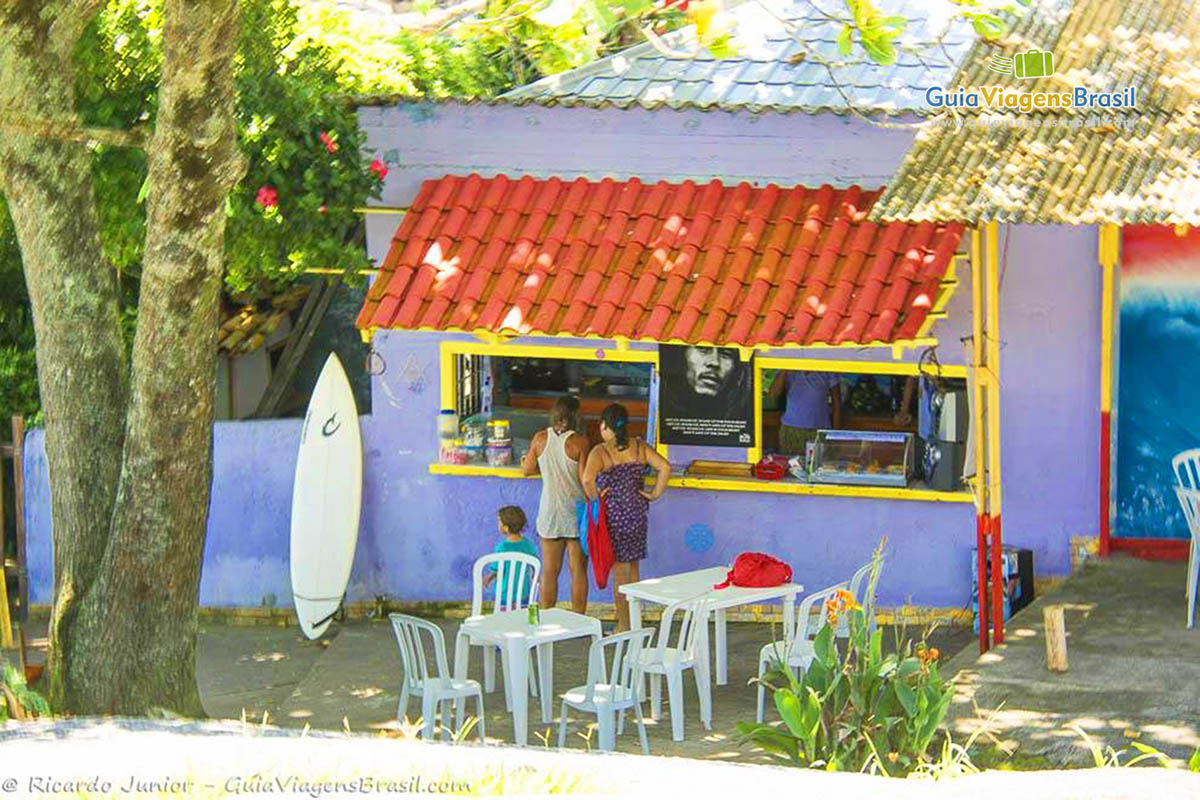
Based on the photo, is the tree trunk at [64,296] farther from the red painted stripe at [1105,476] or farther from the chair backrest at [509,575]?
the red painted stripe at [1105,476]

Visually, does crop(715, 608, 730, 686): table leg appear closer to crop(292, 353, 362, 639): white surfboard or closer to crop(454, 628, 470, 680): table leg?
crop(454, 628, 470, 680): table leg

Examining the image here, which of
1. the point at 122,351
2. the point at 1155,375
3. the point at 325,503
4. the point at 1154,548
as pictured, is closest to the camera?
the point at 122,351

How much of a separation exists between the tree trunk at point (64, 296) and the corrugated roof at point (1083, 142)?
4346mm

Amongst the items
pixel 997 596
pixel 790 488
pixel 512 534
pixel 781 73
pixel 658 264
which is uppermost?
pixel 781 73

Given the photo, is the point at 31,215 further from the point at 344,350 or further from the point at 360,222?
the point at 344,350

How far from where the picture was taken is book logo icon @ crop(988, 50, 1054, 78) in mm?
11688

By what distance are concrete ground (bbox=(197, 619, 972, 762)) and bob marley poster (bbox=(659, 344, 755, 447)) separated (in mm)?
1377

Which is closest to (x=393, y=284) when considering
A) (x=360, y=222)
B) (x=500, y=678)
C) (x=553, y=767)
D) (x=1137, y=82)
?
(x=360, y=222)

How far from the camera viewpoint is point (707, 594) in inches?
425

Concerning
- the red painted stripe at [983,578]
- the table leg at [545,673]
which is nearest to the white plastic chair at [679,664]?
the table leg at [545,673]

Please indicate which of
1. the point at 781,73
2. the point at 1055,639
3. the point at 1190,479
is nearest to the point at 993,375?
the point at 1055,639

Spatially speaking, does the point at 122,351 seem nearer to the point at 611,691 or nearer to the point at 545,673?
the point at 545,673

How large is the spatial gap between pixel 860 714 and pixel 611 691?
2.03 meters

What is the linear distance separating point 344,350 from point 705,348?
4747mm
